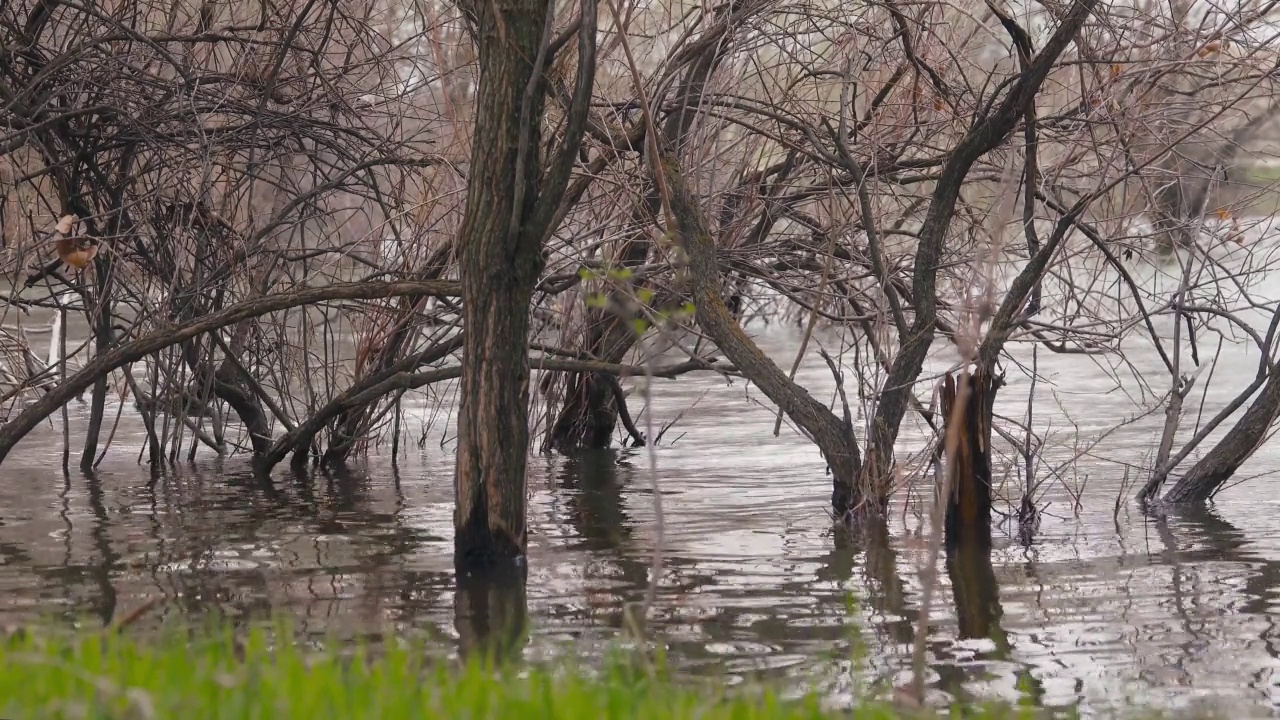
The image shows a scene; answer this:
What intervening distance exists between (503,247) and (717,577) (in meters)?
2.30

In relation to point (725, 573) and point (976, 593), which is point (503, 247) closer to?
point (725, 573)

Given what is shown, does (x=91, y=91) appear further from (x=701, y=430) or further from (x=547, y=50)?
(x=701, y=430)

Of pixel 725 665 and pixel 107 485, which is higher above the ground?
pixel 107 485

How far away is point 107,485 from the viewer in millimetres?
12766

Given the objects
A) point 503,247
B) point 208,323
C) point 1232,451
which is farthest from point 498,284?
point 1232,451

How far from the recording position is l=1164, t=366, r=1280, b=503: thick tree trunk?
34.8 ft

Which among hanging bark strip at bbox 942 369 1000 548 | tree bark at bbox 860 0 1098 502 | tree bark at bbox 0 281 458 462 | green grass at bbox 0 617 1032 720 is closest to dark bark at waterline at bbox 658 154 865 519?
tree bark at bbox 860 0 1098 502

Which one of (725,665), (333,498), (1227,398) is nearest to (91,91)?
(333,498)

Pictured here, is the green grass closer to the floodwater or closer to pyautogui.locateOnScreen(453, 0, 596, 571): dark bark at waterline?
the floodwater

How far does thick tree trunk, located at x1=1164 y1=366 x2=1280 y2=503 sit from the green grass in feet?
21.8

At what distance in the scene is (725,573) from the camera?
29.5ft

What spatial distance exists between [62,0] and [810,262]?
5.56 m

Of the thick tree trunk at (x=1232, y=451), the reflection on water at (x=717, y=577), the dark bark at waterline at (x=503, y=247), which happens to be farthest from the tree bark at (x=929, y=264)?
the dark bark at waterline at (x=503, y=247)

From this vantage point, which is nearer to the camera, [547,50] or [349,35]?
[547,50]
